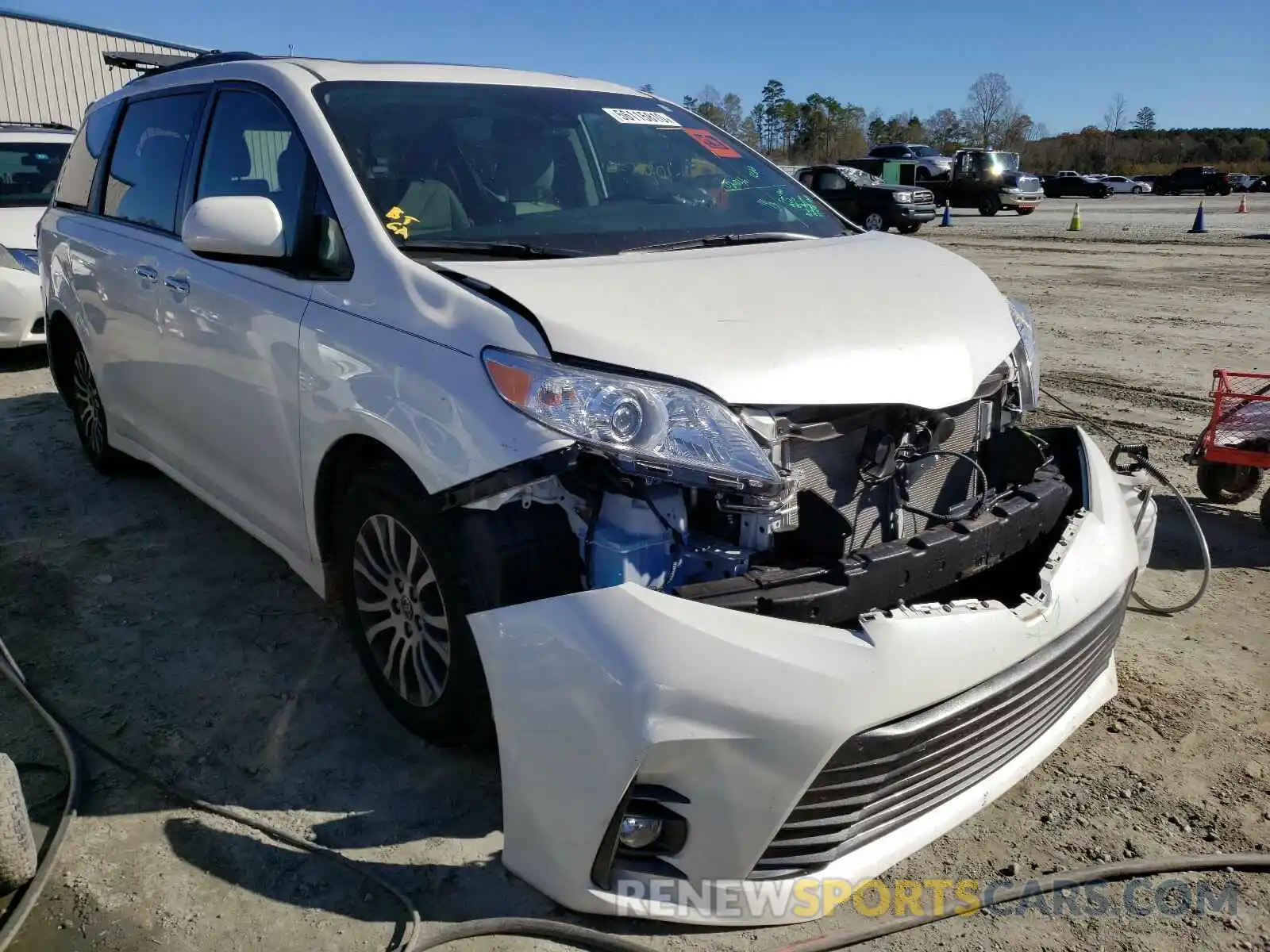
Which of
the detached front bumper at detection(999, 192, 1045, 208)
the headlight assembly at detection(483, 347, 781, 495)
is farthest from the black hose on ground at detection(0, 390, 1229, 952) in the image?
the detached front bumper at detection(999, 192, 1045, 208)

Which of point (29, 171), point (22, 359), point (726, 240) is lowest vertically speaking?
point (22, 359)

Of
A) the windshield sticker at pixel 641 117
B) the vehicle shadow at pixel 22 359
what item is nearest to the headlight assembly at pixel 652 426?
the windshield sticker at pixel 641 117

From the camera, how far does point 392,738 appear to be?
2.99 m

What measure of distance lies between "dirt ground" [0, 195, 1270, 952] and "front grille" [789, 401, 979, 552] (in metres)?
0.82

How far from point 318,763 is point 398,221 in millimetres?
1536

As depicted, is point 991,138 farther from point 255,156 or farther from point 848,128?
point 255,156

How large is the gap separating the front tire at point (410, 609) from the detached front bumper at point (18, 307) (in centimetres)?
625

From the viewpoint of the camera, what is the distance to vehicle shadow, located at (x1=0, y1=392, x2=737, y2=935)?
246 centimetres

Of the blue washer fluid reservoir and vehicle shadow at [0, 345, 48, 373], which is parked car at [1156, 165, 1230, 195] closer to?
vehicle shadow at [0, 345, 48, 373]

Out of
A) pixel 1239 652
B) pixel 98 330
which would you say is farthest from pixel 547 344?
pixel 98 330

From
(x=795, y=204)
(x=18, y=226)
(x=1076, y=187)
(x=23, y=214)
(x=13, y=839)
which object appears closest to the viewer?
(x=13, y=839)

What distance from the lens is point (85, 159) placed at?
16.0 feet

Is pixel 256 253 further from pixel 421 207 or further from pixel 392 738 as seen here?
pixel 392 738

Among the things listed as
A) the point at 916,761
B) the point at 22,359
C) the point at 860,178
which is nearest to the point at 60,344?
the point at 22,359
